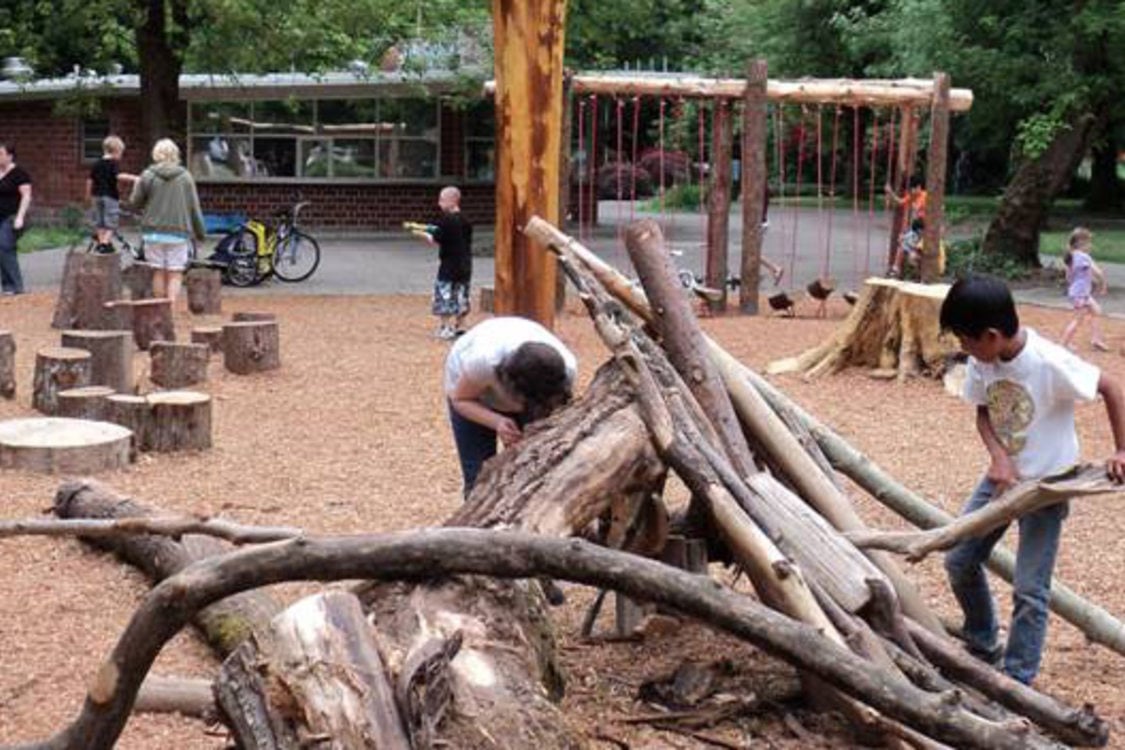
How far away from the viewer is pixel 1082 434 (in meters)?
11.2

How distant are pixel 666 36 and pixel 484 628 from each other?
42.0 meters

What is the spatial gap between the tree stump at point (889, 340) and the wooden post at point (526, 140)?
11.4ft

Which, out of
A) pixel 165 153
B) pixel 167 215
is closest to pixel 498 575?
pixel 167 215

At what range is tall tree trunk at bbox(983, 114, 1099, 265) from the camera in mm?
23625

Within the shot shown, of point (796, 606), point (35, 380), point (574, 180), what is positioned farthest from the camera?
point (574, 180)

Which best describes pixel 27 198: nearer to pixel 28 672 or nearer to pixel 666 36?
pixel 28 672

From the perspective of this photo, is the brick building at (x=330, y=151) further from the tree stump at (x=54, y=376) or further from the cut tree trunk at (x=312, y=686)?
the cut tree trunk at (x=312, y=686)

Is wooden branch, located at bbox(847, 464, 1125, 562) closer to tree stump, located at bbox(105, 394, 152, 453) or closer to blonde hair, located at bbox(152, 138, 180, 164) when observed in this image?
tree stump, located at bbox(105, 394, 152, 453)

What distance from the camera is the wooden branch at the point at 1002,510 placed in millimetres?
5152

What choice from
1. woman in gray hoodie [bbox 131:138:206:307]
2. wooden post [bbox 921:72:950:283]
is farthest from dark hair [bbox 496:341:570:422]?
wooden post [bbox 921:72:950:283]

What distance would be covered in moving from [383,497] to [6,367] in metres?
3.76

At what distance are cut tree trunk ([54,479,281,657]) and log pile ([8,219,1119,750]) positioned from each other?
0.12 metres

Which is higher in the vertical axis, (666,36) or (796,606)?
(666,36)

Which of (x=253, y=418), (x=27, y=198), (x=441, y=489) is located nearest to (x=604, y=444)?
(x=441, y=489)
